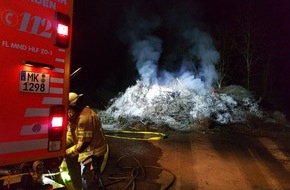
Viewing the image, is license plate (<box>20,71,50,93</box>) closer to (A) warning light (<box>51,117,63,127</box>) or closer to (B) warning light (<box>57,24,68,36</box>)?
(A) warning light (<box>51,117,63,127</box>)

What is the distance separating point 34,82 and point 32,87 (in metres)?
0.05

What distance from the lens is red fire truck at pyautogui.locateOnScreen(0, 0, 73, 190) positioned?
9.71 feet

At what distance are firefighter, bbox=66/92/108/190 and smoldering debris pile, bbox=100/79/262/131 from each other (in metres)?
9.18

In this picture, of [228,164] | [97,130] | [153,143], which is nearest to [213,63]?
[153,143]

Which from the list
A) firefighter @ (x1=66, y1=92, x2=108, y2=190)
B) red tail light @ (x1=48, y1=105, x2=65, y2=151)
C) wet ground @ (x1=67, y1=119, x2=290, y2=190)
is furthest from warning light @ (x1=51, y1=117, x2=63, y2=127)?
wet ground @ (x1=67, y1=119, x2=290, y2=190)

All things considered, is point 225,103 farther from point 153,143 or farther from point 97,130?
point 97,130

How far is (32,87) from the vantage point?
3.15 meters

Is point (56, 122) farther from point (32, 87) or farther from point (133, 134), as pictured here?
point (133, 134)

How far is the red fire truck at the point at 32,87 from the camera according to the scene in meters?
2.96

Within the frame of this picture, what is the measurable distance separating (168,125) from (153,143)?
3408mm

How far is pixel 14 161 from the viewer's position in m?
3.02

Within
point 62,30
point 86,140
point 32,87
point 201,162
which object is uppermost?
point 62,30

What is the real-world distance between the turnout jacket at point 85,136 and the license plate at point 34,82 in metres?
1.30

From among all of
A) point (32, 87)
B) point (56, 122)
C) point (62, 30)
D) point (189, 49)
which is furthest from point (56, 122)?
point (189, 49)
